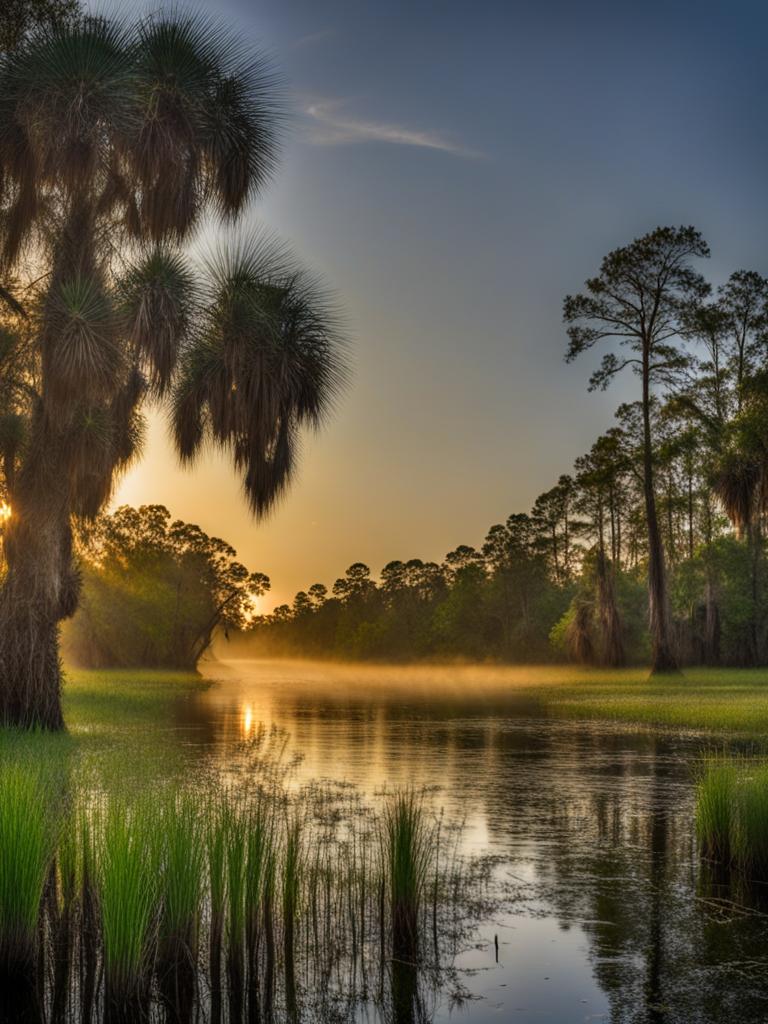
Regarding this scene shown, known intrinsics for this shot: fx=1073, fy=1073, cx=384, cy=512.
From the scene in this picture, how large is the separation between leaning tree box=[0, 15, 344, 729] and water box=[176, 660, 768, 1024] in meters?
5.43

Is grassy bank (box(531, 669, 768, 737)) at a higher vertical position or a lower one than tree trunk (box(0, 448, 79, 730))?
lower

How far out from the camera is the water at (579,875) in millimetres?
6801

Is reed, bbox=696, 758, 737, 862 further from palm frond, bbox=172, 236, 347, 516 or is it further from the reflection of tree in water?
palm frond, bbox=172, 236, 347, 516

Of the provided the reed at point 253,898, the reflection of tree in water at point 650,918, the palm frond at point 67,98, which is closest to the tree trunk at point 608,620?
the palm frond at point 67,98

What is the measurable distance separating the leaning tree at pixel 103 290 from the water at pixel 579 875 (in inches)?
214

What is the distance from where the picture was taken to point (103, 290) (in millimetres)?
19703

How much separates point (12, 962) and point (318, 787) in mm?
8456

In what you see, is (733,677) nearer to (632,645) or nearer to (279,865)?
(632,645)

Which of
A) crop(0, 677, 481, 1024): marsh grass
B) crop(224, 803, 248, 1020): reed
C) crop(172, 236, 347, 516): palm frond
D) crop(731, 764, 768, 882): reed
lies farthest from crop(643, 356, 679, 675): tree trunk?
crop(224, 803, 248, 1020): reed

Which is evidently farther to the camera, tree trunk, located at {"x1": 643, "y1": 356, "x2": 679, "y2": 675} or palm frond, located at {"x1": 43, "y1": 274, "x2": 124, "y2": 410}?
tree trunk, located at {"x1": 643, "y1": 356, "x2": 679, "y2": 675}

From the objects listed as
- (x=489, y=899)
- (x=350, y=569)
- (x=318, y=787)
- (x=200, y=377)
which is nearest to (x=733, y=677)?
(x=200, y=377)

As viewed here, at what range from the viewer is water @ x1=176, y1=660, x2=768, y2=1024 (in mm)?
6801

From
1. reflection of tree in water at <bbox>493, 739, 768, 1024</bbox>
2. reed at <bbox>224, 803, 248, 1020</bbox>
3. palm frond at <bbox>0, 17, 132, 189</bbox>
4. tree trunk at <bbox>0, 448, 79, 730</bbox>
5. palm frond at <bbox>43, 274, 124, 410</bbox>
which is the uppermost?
palm frond at <bbox>0, 17, 132, 189</bbox>

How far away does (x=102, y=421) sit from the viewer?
2100cm
